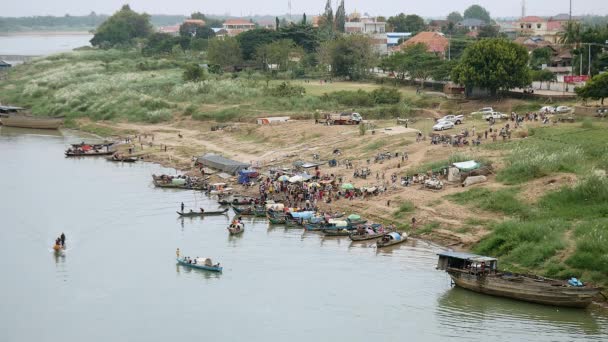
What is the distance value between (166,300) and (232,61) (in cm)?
8578

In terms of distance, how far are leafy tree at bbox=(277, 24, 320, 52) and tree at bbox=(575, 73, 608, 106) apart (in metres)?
63.1

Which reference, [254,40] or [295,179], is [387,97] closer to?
[295,179]

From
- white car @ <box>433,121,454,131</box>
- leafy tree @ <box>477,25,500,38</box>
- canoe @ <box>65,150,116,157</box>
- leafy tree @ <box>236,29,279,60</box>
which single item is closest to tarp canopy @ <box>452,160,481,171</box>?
white car @ <box>433,121,454,131</box>

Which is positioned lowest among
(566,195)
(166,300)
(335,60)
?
(166,300)

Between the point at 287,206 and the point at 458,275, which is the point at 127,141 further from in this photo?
the point at 458,275

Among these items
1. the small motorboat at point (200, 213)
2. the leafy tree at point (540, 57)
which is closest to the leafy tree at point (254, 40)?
the leafy tree at point (540, 57)

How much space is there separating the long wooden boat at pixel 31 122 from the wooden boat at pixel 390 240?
2408 inches

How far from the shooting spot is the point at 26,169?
76000 mm

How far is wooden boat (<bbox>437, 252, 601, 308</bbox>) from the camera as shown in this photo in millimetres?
40375

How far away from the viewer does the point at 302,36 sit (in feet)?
432

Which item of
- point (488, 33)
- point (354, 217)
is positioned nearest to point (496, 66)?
point (354, 217)

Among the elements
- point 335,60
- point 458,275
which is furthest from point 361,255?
point 335,60

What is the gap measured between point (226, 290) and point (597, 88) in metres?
39.5

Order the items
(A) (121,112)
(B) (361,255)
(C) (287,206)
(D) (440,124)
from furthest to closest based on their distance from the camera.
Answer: (A) (121,112)
(D) (440,124)
(C) (287,206)
(B) (361,255)
